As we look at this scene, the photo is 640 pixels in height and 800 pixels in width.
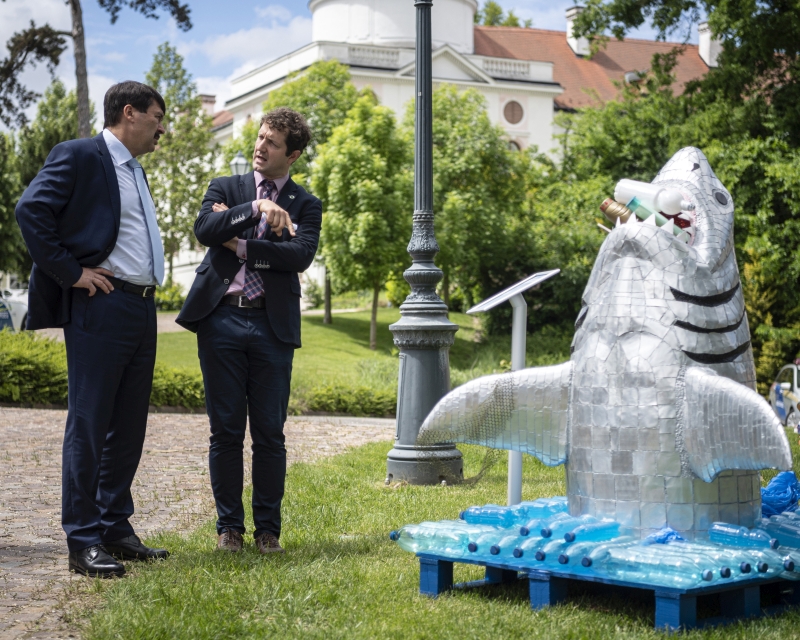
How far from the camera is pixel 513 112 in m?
48.4

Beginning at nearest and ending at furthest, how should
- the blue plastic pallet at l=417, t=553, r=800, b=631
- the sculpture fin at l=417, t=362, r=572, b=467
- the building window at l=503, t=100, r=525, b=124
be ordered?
1. the blue plastic pallet at l=417, t=553, r=800, b=631
2. the sculpture fin at l=417, t=362, r=572, b=467
3. the building window at l=503, t=100, r=525, b=124

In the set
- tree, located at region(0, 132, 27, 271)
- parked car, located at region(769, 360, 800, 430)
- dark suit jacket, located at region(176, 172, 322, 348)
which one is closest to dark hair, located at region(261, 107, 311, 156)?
dark suit jacket, located at region(176, 172, 322, 348)

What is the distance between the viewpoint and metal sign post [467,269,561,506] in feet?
16.7

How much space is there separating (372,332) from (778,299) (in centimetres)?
1259

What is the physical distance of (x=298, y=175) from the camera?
31.8 meters

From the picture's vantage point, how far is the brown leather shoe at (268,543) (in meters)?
5.05

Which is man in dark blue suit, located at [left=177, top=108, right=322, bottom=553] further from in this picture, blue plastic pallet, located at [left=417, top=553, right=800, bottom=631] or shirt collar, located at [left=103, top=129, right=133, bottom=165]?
blue plastic pallet, located at [left=417, top=553, right=800, bottom=631]

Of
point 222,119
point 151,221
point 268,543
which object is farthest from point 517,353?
point 222,119

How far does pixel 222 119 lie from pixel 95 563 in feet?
178

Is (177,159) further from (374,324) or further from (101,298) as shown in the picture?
(101,298)

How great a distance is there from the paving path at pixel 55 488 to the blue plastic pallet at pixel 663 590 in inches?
59.9

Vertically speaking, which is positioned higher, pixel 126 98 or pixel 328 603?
pixel 126 98

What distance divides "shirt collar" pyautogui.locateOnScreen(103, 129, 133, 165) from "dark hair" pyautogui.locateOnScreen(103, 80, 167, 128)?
87mm

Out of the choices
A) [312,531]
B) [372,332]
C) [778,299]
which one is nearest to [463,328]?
[372,332]
